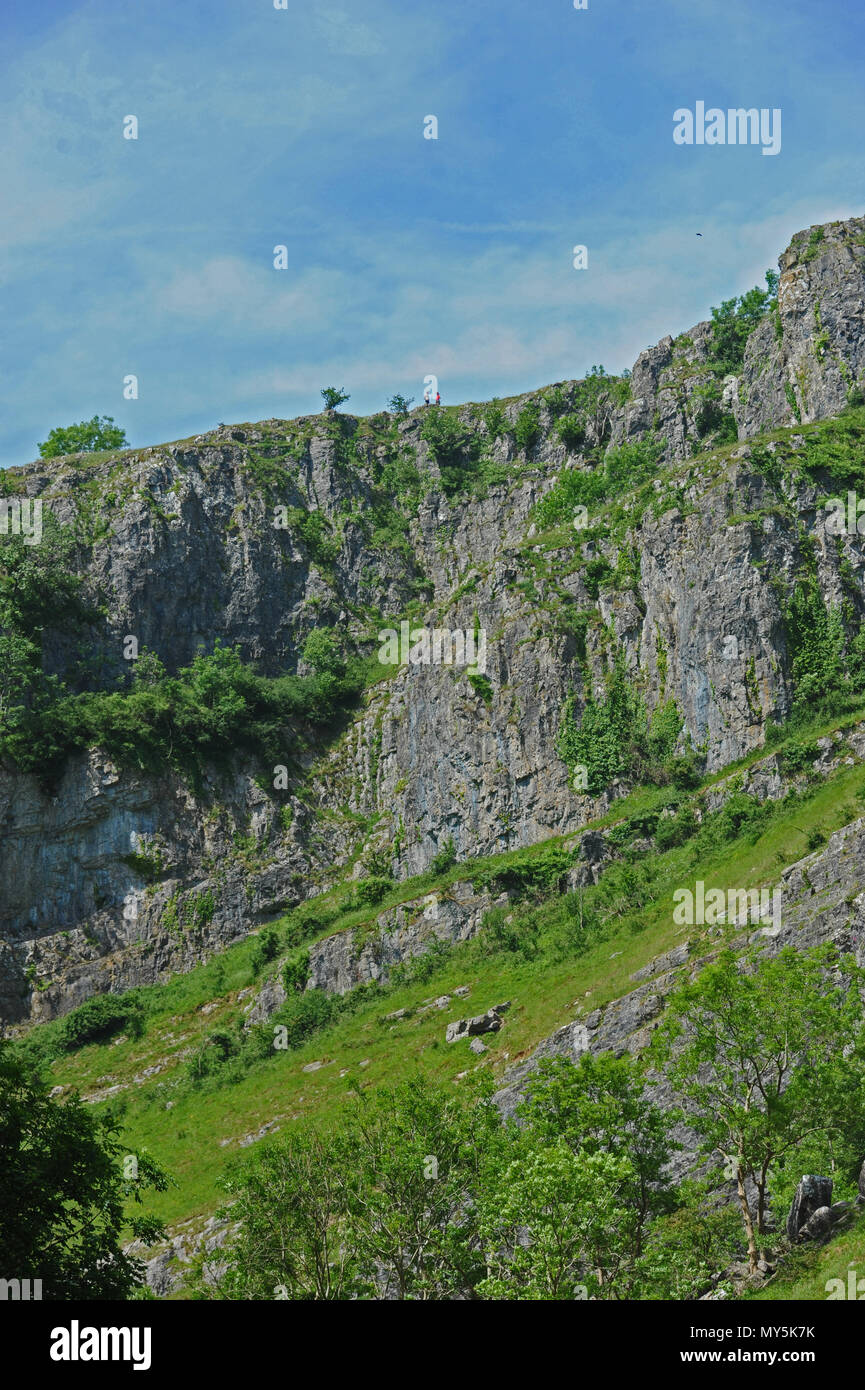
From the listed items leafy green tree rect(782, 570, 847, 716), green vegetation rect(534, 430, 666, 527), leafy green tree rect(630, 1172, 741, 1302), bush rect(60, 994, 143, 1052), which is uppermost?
green vegetation rect(534, 430, 666, 527)

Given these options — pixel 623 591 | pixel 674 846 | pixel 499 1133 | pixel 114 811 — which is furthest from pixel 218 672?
pixel 499 1133

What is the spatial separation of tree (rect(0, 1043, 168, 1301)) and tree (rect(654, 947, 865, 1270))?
14275mm

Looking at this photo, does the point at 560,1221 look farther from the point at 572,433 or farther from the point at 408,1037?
the point at 572,433

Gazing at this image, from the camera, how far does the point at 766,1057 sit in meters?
30.6

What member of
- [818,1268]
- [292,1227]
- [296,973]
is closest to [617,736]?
[296,973]

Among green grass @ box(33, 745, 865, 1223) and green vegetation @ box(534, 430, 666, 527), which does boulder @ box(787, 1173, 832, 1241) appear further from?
green vegetation @ box(534, 430, 666, 527)

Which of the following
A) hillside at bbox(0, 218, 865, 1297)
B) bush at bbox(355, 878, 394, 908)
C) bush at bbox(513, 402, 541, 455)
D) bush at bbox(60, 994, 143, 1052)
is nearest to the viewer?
hillside at bbox(0, 218, 865, 1297)

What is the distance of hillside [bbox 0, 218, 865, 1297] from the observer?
2119 inches

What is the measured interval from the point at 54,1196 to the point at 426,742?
2270 inches

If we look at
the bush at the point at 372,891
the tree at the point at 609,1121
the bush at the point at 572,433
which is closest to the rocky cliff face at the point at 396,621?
the bush at the point at 572,433

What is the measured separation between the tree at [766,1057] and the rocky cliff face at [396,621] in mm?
34476

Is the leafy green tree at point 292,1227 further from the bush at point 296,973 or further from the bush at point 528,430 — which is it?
the bush at point 528,430

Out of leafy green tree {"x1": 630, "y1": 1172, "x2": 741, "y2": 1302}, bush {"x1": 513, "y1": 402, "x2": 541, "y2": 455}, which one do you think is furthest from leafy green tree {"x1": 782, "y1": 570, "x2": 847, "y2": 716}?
bush {"x1": 513, "y1": 402, "x2": 541, "y2": 455}

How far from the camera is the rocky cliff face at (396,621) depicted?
70.4 m
